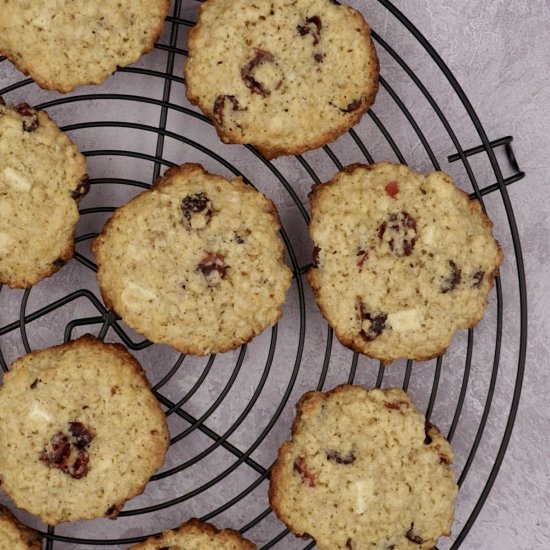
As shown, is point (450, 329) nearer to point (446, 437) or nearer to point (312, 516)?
point (446, 437)

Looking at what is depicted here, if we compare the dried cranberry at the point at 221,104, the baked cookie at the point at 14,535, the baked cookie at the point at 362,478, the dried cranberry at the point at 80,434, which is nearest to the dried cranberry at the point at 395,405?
the baked cookie at the point at 362,478

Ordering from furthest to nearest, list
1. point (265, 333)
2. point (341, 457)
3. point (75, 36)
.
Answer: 1. point (265, 333)
2. point (341, 457)
3. point (75, 36)

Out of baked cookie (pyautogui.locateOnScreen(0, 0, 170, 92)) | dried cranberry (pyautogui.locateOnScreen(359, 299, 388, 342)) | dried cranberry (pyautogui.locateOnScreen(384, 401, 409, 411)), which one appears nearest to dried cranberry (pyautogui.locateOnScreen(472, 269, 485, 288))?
dried cranberry (pyautogui.locateOnScreen(359, 299, 388, 342))

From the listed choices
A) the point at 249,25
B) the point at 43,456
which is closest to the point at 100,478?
the point at 43,456

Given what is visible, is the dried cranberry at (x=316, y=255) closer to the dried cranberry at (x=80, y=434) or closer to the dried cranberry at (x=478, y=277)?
the dried cranberry at (x=478, y=277)

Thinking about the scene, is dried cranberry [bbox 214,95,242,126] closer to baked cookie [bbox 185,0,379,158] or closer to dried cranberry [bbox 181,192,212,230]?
baked cookie [bbox 185,0,379,158]

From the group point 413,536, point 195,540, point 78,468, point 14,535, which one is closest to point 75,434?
point 78,468

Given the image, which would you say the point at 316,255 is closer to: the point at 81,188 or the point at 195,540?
the point at 81,188

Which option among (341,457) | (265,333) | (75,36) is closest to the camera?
(75,36)
